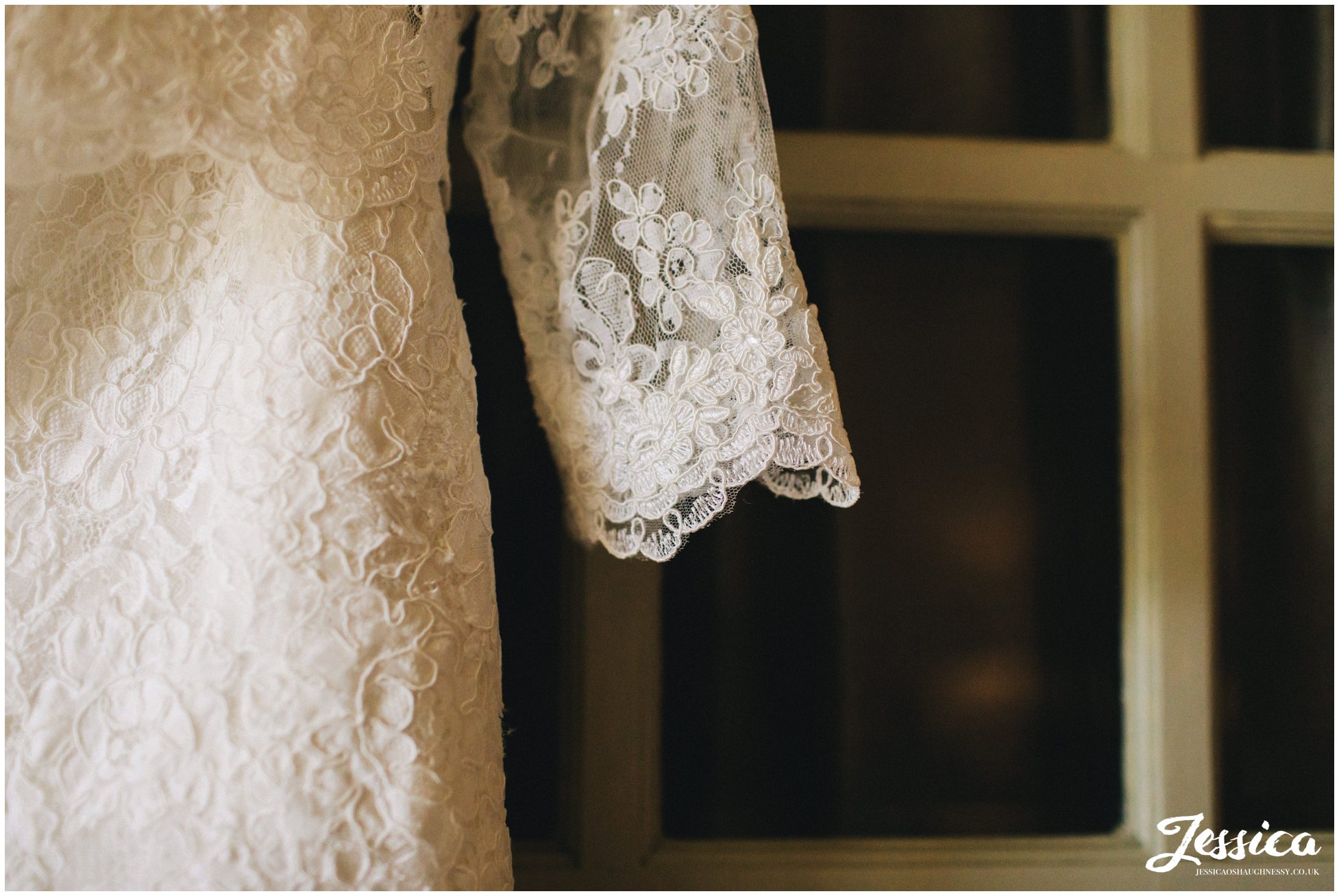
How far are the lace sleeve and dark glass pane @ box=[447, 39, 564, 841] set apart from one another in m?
0.15

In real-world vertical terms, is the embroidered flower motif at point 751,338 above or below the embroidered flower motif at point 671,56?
below

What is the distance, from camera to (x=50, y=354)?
1.53ft

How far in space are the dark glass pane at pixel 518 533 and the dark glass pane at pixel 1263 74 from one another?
0.75 metres

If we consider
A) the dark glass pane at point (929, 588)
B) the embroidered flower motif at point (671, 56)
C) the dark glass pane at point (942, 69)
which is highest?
the dark glass pane at point (942, 69)

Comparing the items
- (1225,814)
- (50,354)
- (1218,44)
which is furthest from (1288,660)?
(50,354)

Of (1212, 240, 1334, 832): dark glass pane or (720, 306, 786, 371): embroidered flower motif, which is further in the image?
(1212, 240, 1334, 832): dark glass pane

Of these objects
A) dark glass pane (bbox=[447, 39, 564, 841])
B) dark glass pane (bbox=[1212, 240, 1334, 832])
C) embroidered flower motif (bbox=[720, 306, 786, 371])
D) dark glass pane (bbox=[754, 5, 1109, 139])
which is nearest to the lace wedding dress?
embroidered flower motif (bbox=[720, 306, 786, 371])

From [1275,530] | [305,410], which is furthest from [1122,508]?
[305,410]

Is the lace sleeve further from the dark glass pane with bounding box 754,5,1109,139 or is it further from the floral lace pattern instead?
the dark glass pane with bounding box 754,5,1109,139

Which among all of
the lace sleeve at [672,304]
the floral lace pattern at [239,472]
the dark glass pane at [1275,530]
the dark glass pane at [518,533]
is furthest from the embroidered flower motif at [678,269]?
the dark glass pane at [1275,530]

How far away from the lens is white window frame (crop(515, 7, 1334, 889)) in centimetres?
68

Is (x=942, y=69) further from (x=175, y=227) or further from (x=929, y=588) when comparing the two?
(x=175, y=227)

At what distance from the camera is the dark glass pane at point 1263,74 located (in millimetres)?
773

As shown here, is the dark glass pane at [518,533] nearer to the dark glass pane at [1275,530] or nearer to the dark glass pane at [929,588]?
the dark glass pane at [929,588]
